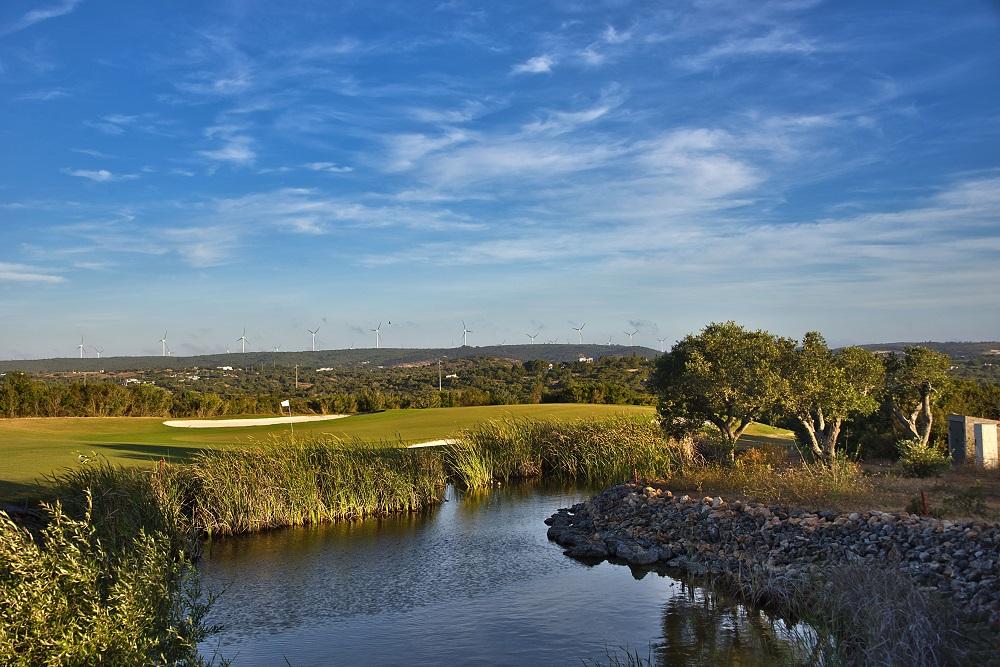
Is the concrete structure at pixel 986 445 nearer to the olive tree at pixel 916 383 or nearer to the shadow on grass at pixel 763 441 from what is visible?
the olive tree at pixel 916 383

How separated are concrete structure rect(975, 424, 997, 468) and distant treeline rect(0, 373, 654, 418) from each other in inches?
1062

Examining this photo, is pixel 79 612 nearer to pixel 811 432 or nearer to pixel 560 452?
pixel 811 432

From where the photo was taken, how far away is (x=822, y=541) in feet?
40.9

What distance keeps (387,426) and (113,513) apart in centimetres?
1977

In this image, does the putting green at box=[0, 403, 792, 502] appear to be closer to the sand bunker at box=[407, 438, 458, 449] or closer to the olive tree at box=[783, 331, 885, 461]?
the sand bunker at box=[407, 438, 458, 449]

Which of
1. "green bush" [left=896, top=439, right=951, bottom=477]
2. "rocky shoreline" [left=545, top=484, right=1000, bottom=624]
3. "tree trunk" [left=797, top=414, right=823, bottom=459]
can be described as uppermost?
"tree trunk" [left=797, top=414, right=823, bottom=459]

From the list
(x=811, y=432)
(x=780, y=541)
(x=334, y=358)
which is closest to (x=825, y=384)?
(x=811, y=432)

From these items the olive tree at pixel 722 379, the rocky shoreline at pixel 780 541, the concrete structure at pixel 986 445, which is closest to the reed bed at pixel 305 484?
the rocky shoreline at pixel 780 541

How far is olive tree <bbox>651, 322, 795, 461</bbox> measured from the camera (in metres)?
18.7

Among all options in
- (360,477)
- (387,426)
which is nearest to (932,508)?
(360,477)

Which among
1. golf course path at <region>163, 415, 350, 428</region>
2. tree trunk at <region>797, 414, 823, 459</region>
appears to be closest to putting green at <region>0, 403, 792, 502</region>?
golf course path at <region>163, 415, 350, 428</region>

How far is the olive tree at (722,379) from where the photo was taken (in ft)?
61.3

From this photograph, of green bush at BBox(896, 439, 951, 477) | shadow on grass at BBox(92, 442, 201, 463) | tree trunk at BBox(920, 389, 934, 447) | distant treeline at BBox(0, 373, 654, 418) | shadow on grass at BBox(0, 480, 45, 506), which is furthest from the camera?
distant treeline at BBox(0, 373, 654, 418)

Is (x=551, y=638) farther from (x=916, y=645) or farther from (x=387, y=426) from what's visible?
(x=387, y=426)
